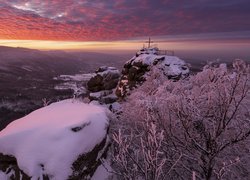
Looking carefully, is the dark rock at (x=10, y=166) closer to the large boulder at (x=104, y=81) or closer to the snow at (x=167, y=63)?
the snow at (x=167, y=63)

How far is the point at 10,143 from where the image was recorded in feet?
35.1

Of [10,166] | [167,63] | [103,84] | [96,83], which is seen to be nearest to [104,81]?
[103,84]

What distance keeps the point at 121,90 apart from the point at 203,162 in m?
26.1

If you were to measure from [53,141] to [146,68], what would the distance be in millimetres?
23726

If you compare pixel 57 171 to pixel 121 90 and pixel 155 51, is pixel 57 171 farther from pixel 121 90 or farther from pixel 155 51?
pixel 155 51

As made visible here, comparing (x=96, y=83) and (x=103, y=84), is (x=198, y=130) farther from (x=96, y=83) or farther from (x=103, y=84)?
(x=96, y=83)

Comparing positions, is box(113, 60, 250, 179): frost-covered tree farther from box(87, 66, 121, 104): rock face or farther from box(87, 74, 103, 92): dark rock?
box(87, 74, 103, 92): dark rock

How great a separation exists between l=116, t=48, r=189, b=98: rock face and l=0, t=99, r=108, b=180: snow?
18.9m

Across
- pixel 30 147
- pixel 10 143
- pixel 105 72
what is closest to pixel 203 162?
pixel 30 147

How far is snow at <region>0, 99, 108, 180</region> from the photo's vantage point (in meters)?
9.60

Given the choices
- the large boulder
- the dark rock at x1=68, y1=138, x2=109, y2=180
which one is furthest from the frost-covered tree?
the large boulder

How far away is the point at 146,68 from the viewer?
3256cm

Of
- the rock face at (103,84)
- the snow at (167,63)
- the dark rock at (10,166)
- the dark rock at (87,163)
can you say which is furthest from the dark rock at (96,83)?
the dark rock at (10,166)

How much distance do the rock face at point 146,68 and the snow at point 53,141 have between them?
745 inches
